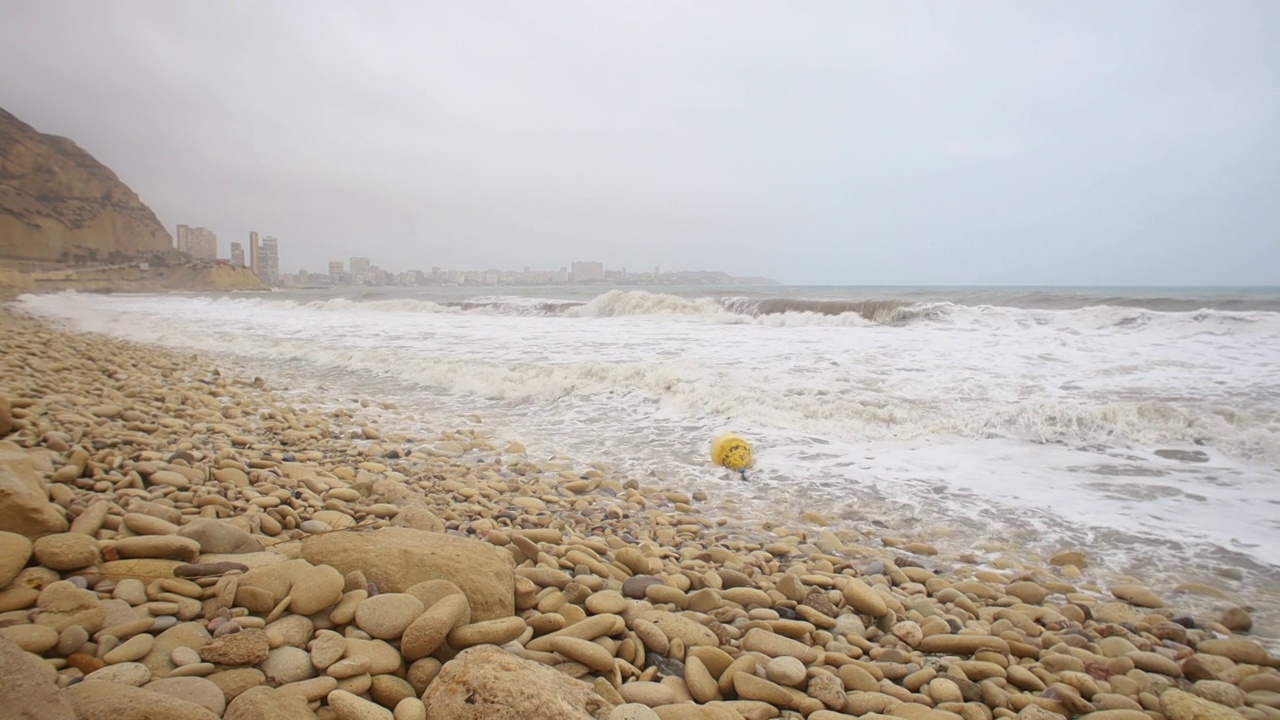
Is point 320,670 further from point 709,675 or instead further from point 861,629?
point 861,629

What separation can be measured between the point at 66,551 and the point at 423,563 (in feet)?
3.48

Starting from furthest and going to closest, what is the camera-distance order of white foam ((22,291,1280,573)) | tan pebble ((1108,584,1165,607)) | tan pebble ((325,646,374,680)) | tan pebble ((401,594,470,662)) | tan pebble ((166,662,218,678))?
white foam ((22,291,1280,573)) → tan pebble ((1108,584,1165,607)) → tan pebble ((401,594,470,662)) → tan pebble ((325,646,374,680)) → tan pebble ((166,662,218,678))

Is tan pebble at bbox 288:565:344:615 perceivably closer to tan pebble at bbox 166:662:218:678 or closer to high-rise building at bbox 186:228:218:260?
tan pebble at bbox 166:662:218:678

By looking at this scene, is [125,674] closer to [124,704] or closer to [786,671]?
[124,704]

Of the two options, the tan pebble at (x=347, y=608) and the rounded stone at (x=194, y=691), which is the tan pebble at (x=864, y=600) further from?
the rounded stone at (x=194, y=691)

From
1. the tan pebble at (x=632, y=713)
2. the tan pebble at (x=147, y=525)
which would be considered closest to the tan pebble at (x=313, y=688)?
the tan pebble at (x=632, y=713)

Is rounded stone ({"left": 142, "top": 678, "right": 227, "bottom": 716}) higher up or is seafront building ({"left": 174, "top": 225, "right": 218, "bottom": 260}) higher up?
seafront building ({"left": 174, "top": 225, "right": 218, "bottom": 260})

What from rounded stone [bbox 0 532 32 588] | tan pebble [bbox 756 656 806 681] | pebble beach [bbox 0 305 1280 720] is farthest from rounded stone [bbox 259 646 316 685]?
tan pebble [bbox 756 656 806 681]

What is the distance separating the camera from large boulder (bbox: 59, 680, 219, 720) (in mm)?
1170

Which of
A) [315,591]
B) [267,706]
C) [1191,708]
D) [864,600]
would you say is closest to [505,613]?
[315,591]

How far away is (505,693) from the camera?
1.44 metres

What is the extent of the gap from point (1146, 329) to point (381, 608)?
16.4 meters

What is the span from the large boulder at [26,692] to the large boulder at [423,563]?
33.3 inches

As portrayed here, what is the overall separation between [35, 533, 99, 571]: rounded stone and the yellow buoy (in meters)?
3.68
